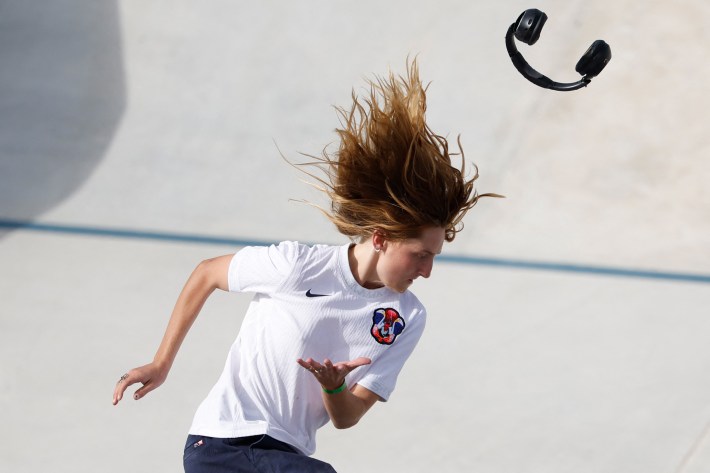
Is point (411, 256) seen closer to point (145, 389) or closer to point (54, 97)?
point (145, 389)

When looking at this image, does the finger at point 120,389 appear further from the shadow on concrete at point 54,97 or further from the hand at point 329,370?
the shadow on concrete at point 54,97

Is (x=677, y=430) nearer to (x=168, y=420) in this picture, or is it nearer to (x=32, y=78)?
(x=168, y=420)

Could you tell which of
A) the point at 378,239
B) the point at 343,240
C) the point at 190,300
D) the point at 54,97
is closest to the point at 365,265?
the point at 378,239

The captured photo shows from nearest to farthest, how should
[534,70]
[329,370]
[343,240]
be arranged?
[329,370]
[534,70]
[343,240]

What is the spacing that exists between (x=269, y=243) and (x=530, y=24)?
211 cm

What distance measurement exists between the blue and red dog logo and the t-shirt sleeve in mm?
287

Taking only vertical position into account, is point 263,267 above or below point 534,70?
below

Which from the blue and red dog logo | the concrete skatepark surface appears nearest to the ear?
the blue and red dog logo

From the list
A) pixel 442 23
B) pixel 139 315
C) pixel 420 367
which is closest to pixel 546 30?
pixel 442 23

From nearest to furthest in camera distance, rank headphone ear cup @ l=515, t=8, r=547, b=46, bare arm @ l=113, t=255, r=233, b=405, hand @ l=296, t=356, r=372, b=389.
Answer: hand @ l=296, t=356, r=372, b=389 → bare arm @ l=113, t=255, r=233, b=405 → headphone ear cup @ l=515, t=8, r=547, b=46

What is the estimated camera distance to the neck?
288 centimetres

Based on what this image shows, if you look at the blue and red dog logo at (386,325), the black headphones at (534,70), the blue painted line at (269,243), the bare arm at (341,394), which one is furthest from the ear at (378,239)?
the blue painted line at (269,243)

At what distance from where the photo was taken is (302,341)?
2852mm

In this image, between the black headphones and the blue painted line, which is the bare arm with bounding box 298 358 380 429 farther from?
the blue painted line
